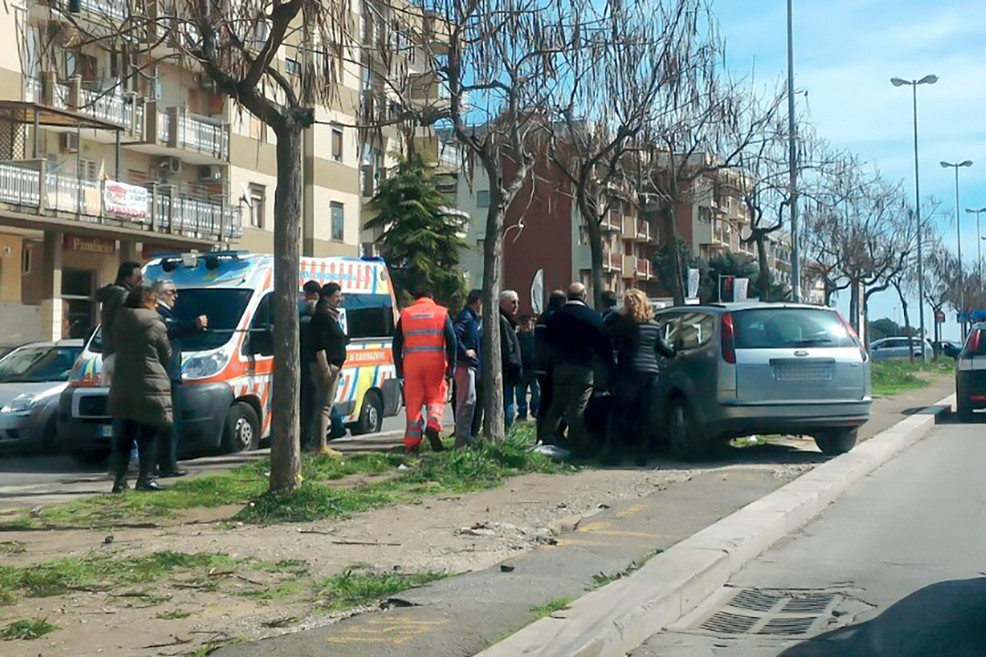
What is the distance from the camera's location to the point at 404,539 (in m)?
8.31

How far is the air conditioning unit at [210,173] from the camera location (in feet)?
125

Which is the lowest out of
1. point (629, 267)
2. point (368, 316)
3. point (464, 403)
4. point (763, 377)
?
point (464, 403)

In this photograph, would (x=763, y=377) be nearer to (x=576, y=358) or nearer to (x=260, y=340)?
(x=576, y=358)

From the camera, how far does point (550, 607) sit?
20.6 ft

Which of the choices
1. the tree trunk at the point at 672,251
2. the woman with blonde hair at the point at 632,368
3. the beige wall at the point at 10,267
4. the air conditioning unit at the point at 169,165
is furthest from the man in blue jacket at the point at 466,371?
the air conditioning unit at the point at 169,165

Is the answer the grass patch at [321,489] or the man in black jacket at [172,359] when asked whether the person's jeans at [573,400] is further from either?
the man in black jacket at [172,359]

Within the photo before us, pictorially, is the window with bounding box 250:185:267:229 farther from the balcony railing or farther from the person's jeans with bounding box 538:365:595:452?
the person's jeans with bounding box 538:365:595:452

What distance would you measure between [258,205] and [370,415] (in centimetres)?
2468

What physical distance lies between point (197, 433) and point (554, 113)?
607 centimetres

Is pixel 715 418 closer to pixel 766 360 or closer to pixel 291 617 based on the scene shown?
pixel 766 360

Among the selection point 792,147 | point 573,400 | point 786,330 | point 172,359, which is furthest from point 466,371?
point 792,147

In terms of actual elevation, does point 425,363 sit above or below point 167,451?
A: above

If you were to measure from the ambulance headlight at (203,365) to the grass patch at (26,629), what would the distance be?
7.61m

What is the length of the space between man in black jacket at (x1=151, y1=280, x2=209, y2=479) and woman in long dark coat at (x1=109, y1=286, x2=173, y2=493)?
0.30 metres
